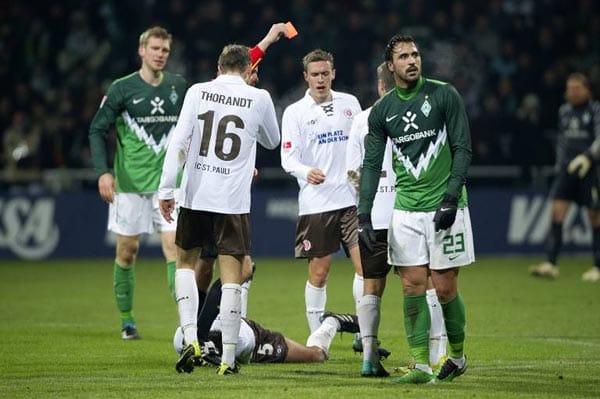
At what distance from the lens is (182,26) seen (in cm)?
2400

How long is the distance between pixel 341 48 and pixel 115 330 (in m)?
11.8

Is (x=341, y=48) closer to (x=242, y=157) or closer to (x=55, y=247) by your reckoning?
(x=55, y=247)

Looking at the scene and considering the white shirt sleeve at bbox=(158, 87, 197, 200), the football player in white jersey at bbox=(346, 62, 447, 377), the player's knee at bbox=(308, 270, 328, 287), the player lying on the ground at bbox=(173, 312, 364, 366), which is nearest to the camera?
the football player in white jersey at bbox=(346, 62, 447, 377)

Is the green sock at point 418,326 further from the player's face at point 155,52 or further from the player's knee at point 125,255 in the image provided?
the player's face at point 155,52

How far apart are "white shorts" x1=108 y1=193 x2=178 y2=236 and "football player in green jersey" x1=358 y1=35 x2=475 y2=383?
403 cm

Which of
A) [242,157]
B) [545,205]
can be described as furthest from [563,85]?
[242,157]

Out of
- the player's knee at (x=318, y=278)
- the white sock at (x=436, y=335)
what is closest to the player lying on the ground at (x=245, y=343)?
the white sock at (x=436, y=335)

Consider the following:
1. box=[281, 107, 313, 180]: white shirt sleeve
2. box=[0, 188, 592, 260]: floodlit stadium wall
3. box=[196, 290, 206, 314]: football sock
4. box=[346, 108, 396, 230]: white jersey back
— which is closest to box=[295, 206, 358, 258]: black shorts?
box=[281, 107, 313, 180]: white shirt sleeve

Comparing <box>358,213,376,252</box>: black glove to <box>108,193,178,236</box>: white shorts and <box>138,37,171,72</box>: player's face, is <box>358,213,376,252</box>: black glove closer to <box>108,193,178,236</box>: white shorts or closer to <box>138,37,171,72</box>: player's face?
<box>108,193,178,236</box>: white shorts

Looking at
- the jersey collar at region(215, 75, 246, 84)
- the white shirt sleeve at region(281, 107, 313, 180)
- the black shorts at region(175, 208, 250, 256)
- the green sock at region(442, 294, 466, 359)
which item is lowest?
the green sock at region(442, 294, 466, 359)

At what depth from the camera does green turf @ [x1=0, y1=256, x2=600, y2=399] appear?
8.65 m

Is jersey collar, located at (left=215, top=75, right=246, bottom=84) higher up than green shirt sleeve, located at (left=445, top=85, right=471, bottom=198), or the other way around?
jersey collar, located at (left=215, top=75, right=246, bottom=84)

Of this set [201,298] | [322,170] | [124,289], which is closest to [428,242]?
[201,298]

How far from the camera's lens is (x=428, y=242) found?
8.77m
